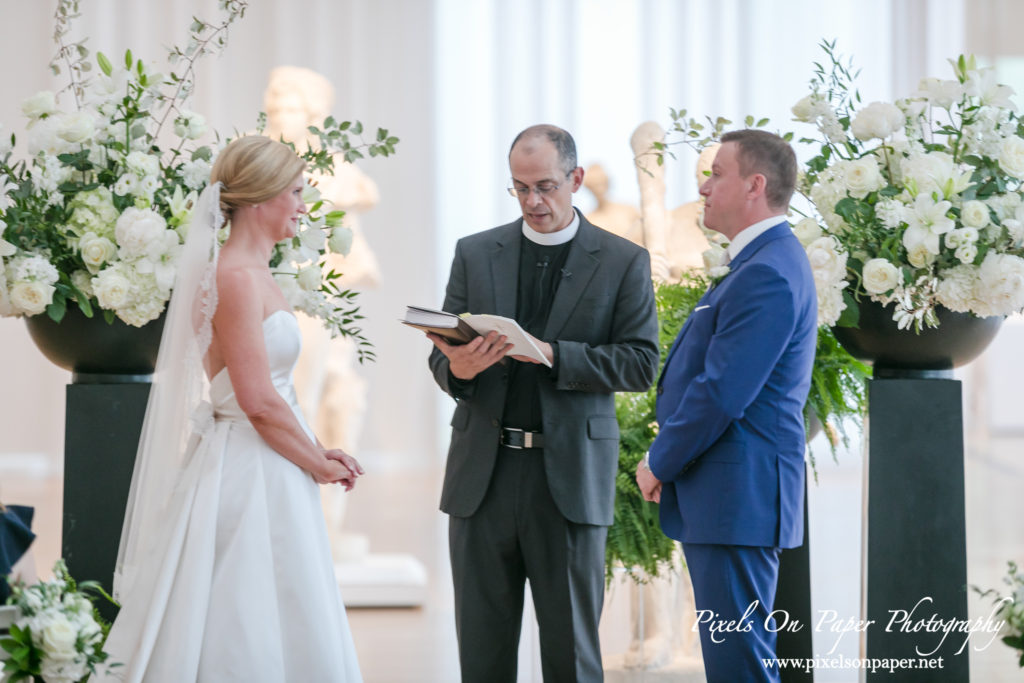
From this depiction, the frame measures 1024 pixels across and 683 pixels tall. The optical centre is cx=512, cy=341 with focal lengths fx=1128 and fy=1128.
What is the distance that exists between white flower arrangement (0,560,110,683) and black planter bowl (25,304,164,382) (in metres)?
0.95

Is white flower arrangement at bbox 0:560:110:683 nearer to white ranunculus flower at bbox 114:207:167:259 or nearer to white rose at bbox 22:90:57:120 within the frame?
white ranunculus flower at bbox 114:207:167:259

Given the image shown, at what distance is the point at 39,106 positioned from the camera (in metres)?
3.01

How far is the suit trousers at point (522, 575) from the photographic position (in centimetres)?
278

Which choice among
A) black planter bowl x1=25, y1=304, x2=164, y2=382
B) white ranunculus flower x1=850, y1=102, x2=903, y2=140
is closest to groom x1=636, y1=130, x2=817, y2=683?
white ranunculus flower x1=850, y1=102, x2=903, y2=140

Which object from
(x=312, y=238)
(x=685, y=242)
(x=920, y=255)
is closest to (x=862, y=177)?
(x=920, y=255)

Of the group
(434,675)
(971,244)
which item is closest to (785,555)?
(971,244)

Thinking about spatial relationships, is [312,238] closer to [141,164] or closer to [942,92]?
[141,164]

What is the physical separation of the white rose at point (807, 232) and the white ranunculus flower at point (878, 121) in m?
0.29

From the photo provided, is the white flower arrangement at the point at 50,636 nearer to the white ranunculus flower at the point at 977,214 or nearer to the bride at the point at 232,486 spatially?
the bride at the point at 232,486

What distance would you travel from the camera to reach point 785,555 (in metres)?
3.42

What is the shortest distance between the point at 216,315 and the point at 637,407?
5.04ft

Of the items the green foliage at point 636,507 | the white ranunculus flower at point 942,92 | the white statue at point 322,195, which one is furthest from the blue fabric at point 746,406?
the white statue at point 322,195

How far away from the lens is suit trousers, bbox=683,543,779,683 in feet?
8.13

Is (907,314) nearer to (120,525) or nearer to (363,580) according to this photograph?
(120,525)
